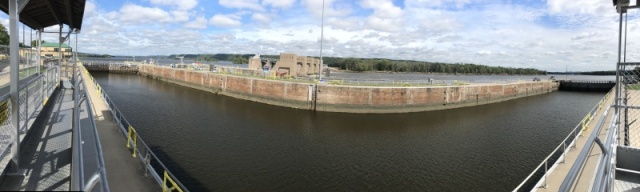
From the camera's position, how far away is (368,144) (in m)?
20.5

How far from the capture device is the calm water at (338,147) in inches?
549

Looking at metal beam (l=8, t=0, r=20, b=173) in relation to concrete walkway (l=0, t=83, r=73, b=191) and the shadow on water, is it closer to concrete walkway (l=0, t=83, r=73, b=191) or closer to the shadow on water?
concrete walkway (l=0, t=83, r=73, b=191)

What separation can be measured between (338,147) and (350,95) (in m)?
13.5

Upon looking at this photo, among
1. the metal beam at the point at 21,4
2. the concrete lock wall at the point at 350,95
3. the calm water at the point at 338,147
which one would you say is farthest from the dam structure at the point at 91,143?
the concrete lock wall at the point at 350,95

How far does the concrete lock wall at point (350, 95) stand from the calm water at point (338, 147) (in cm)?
158

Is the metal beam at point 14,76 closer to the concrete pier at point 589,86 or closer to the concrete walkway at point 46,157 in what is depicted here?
the concrete walkway at point 46,157

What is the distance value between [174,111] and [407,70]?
15266cm

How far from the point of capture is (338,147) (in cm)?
1939

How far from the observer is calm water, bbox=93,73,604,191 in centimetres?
1395

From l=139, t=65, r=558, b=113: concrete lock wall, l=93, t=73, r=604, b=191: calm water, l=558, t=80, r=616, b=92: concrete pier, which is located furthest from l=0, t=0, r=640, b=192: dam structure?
l=558, t=80, r=616, b=92: concrete pier

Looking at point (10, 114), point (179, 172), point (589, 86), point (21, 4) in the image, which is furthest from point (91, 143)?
point (589, 86)

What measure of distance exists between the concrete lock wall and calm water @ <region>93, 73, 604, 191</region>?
158cm

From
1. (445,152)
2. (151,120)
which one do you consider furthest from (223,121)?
(445,152)

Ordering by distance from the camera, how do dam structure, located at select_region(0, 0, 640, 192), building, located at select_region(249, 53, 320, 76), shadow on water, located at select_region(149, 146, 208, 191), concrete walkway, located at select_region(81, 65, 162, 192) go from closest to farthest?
dam structure, located at select_region(0, 0, 640, 192) < concrete walkway, located at select_region(81, 65, 162, 192) < shadow on water, located at select_region(149, 146, 208, 191) < building, located at select_region(249, 53, 320, 76)
